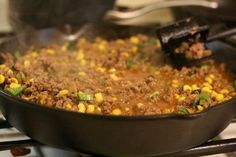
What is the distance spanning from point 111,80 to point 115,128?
1.12 ft

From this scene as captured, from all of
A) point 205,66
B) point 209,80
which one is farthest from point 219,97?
point 205,66

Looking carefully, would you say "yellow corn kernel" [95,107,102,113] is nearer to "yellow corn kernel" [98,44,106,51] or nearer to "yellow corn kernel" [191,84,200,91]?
"yellow corn kernel" [191,84,200,91]

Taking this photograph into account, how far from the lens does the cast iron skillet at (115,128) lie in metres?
0.79

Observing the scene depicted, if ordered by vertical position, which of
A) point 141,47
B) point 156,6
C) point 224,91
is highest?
point 156,6

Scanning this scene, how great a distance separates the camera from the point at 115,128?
795 mm

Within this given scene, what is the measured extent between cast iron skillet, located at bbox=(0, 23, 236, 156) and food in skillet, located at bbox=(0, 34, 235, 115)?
7 centimetres

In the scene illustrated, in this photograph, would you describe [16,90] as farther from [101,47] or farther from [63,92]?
[101,47]

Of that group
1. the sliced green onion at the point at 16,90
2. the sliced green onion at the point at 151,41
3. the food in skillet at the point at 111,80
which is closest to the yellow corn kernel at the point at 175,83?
the food in skillet at the point at 111,80

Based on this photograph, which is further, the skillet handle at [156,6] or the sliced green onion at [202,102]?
the skillet handle at [156,6]

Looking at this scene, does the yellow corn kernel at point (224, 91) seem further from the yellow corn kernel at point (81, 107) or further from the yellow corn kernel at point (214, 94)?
the yellow corn kernel at point (81, 107)

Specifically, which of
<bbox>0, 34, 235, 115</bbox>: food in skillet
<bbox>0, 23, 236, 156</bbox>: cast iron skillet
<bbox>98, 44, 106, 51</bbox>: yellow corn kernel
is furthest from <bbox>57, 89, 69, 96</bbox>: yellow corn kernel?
<bbox>98, 44, 106, 51</bbox>: yellow corn kernel

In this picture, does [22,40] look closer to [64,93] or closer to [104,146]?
[64,93]

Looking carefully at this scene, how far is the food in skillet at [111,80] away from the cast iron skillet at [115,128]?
0.07 metres

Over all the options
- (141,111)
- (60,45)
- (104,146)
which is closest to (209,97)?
(141,111)
